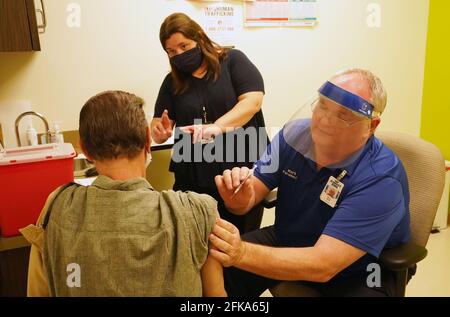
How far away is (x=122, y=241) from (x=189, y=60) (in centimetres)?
118

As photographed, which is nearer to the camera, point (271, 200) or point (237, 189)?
point (237, 189)

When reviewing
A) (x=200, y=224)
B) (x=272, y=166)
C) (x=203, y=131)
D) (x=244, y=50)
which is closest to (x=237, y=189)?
(x=272, y=166)

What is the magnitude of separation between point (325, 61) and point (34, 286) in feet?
8.46

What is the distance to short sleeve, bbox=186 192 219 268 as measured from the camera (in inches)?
38.4

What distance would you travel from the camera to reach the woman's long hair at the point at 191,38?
72.7 inches

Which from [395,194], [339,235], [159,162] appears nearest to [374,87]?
[395,194]

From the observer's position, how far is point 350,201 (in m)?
1.32

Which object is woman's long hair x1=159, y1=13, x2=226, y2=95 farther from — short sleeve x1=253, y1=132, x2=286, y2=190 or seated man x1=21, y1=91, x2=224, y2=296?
seated man x1=21, y1=91, x2=224, y2=296

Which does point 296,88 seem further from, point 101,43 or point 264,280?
point 264,280

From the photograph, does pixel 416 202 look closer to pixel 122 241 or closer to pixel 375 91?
pixel 375 91

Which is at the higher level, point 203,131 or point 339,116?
point 339,116

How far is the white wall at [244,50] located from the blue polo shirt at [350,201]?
4.08 ft

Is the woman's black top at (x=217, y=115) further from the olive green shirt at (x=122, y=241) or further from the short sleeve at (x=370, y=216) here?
the olive green shirt at (x=122, y=241)

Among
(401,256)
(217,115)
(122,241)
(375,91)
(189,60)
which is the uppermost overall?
(189,60)
